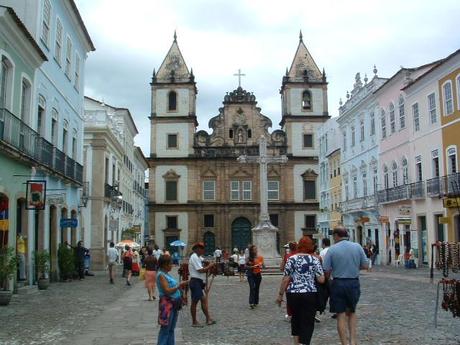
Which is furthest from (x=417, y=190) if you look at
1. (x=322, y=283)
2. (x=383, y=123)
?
(x=322, y=283)

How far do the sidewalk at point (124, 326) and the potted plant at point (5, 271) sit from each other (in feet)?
7.85

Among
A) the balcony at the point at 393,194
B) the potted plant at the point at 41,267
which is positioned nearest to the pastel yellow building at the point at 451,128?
the balcony at the point at 393,194

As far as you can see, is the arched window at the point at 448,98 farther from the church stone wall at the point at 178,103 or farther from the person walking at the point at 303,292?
the church stone wall at the point at 178,103

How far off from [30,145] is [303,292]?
42.1 feet

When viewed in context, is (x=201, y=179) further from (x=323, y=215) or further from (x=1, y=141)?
(x=1, y=141)

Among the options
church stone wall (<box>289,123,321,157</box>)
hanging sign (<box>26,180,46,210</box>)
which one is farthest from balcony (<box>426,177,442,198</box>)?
church stone wall (<box>289,123,321,157</box>)

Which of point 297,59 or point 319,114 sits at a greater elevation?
point 297,59

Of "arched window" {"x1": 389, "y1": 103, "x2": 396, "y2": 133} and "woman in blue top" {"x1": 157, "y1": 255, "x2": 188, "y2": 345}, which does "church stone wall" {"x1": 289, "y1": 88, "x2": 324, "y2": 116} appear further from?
"woman in blue top" {"x1": 157, "y1": 255, "x2": 188, "y2": 345}

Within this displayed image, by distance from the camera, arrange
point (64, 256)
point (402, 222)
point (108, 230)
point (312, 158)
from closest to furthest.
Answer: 1. point (64, 256)
2. point (402, 222)
3. point (108, 230)
4. point (312, 158)

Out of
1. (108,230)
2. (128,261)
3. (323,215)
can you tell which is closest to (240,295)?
(128,261)

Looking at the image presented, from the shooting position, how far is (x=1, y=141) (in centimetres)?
1488

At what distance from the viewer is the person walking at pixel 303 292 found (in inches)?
300

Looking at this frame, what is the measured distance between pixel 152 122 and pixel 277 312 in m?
48.2

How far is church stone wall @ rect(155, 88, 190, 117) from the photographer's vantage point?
60000 mm
